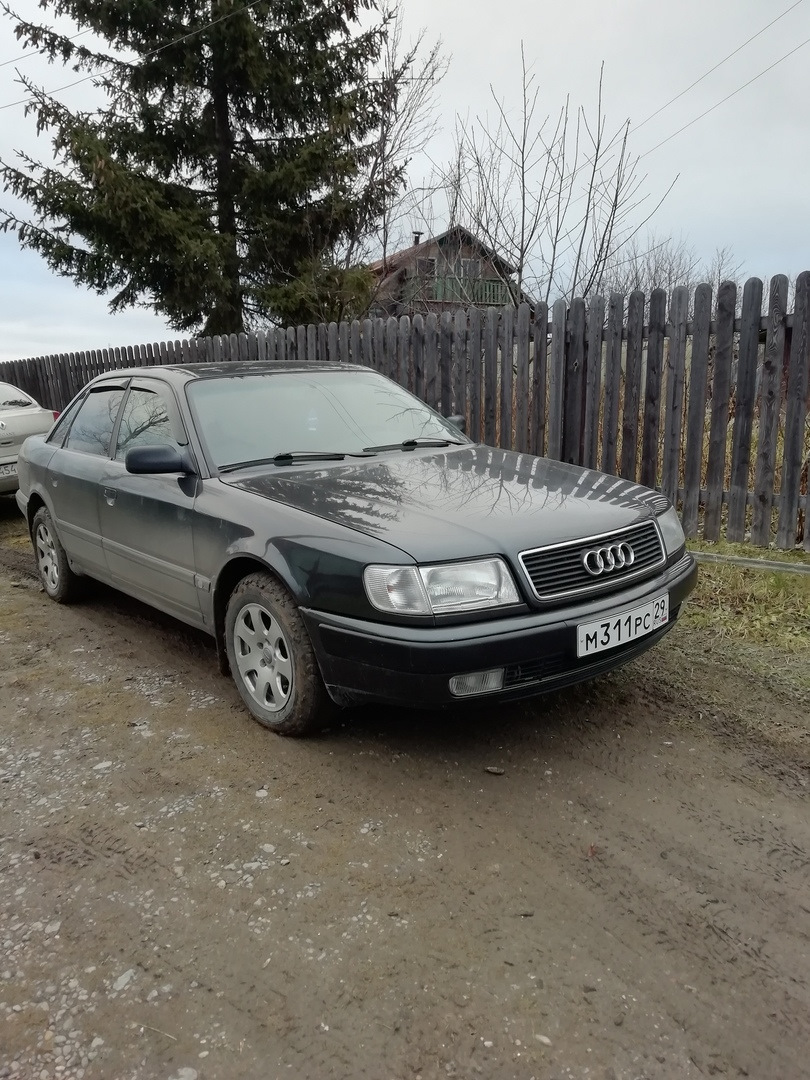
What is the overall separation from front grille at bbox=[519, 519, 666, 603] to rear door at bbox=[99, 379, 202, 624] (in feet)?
5.34

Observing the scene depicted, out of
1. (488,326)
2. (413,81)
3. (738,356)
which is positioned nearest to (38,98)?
(413,81)

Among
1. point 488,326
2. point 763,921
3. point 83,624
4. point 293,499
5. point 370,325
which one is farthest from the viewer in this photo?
point 370,325

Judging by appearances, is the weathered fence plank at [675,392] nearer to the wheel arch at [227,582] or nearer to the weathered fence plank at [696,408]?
the weathered fence plank at [696,408]

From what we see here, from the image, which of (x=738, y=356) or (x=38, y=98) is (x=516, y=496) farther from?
(x=38, y=98)

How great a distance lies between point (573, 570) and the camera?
276 centimetres

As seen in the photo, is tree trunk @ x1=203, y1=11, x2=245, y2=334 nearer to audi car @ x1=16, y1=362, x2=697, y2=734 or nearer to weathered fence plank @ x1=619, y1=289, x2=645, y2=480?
weathered fence plank @ x1=619, y1=289, x2=645, y2=480

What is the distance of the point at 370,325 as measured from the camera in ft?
24.7

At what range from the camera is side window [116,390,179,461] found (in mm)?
3848

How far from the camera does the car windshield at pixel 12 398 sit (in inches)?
347

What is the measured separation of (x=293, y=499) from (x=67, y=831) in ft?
4.68

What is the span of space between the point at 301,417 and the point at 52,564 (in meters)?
2.46

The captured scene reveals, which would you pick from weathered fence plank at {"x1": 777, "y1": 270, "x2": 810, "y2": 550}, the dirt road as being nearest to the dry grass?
weathered fence plank at {"x1": 777, "y1": 270, "x2": 810, "y2": 550}

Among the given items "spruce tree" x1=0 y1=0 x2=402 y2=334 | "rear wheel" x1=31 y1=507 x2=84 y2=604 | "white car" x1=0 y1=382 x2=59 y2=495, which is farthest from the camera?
"spruce tree" x1=0 y1=0 x2=402 y2=334

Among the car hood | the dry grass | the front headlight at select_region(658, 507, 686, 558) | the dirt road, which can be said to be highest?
the car hood
